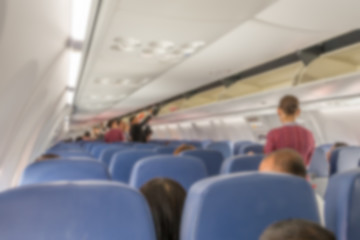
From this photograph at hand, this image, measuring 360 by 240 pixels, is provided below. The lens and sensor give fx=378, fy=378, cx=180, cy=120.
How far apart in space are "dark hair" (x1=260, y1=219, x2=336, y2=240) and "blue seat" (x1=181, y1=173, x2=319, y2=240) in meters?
0.51

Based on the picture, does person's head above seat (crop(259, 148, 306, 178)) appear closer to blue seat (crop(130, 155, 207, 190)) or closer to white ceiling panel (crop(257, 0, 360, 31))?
blue seat (crop(130, 155, 207, 190))

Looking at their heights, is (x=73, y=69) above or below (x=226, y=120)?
above

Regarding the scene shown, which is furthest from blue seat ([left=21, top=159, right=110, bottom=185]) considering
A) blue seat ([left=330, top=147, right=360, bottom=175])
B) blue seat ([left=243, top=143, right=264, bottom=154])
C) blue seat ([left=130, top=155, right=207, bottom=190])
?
blue seat ([left=243, top=143, right=264, bottom=154])

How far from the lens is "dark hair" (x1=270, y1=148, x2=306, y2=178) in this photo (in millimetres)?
2402

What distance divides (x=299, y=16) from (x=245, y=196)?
2.98 meters

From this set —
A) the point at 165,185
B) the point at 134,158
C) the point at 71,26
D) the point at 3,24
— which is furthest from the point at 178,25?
the point at 165,185

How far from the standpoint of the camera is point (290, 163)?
2.43 meters

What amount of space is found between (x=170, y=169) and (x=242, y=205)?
195 cm

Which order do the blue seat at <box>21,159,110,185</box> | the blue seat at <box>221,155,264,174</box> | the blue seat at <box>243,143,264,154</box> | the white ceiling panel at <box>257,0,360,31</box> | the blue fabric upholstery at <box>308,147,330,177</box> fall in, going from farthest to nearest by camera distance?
the blue seat at <box>243,143,264,154</box> → the blue fabric upholstery at <box>308,147,330,177</box> → the white ceiling panel at <box>257,0,360,31</box> → the blue seat at <box>221,155,264,174</box> → the blue seat at <box>21,159,110,185</box>

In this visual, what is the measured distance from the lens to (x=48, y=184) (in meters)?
1.57

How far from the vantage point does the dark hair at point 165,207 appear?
201 cm

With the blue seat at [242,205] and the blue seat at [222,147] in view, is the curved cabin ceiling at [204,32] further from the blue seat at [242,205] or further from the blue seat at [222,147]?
the blue seat at [242,205]

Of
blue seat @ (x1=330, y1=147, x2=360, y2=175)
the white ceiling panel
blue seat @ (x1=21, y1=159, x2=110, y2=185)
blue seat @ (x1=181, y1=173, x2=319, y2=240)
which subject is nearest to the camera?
blue seat @ (x1=181, y1=173, x2=319, y2=240)

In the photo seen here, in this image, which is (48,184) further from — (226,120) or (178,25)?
(226,120)
